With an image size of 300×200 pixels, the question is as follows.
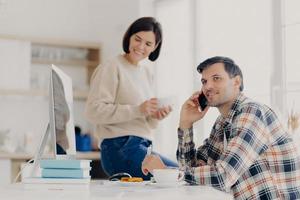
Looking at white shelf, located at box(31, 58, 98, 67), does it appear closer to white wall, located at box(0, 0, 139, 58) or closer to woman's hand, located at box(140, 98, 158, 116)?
white wall, located at box(0, 0, 139, 58)

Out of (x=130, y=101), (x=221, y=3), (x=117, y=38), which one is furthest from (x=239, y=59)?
(x=117, y=38)

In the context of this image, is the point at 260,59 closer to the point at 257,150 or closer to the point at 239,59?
the point at 239,59

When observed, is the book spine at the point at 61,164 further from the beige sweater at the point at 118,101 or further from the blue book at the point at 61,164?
the beige sweater at the point at 118,101

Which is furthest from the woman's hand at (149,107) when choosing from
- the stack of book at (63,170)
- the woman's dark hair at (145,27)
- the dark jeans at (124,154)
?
the stack of book at (63,170)

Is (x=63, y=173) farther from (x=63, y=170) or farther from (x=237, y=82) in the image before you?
(x=237, y=82)

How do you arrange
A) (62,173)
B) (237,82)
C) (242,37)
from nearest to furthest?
1. (62,173)
2. (237,82)
3. (242,37)

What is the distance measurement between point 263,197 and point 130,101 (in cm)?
127

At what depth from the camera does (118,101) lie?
314cm

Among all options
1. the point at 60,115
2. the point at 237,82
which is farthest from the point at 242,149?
the point at 60,115

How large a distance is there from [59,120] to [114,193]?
1.40ft

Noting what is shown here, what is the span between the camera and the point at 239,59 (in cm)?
409

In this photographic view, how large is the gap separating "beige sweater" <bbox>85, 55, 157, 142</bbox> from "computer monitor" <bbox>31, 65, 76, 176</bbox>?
0.77 metres

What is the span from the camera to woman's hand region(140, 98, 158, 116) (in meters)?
2.99

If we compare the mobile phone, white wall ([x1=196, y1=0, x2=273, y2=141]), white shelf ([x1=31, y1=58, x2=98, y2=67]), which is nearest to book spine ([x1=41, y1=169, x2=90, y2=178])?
the mobile phone
